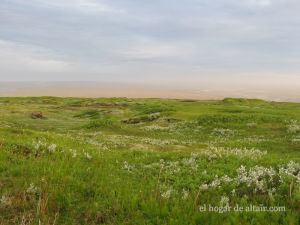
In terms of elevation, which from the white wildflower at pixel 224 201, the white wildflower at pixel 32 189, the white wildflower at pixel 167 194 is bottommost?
the white wildflower at pixel 32 189

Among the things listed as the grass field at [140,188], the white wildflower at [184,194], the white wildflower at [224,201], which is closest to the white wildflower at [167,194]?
the grass field at [140,188]

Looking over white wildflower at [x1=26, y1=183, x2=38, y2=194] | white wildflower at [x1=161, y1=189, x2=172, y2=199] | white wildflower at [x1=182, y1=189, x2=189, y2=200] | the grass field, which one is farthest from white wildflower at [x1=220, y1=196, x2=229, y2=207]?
white wildflower at [x1=26, y1=183, x2=38, y2=194]

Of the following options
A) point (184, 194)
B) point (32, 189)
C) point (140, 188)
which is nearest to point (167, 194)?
point (184, 194)

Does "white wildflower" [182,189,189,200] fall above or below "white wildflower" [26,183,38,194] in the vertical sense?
above

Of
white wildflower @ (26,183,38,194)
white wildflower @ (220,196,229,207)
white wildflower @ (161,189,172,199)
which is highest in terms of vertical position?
white wildflower @ (220,196,229,207)

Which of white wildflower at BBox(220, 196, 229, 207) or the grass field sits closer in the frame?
the grass field

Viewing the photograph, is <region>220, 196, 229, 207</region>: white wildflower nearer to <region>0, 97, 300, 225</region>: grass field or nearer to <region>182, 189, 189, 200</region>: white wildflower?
<region>0, 97, 300, 225</region>: grass field

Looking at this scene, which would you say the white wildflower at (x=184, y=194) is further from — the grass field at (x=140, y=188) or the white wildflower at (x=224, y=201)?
the white wildflower at (x=224, y=201)

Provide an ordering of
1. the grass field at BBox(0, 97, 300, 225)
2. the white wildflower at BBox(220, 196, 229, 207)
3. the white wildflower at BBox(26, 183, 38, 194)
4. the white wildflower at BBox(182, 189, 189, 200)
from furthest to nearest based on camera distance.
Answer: the white wildflower at BBox(26, 183, 38, 194) → the white wildflower at BBox(182, 189, 189, 200) → the white wildflower at BBox(220, 196, 229, 207) → the grass field at BBox(0, 97, 300, 225)

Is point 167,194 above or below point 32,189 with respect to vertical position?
above

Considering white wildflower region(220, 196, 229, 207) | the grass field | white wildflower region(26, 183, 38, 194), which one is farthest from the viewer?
white wildflower region(26, 183, 38, 194)

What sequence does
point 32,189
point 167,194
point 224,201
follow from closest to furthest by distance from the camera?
point 224,201, point 167,194, point 32,189

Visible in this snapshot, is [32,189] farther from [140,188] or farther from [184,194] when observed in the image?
[184,194]

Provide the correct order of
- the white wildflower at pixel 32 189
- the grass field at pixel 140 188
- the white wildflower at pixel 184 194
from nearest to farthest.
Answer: the grass field at pixel 140 188, the white wildflower at pixel 184 194, the white wildflower at pixel 32 189
